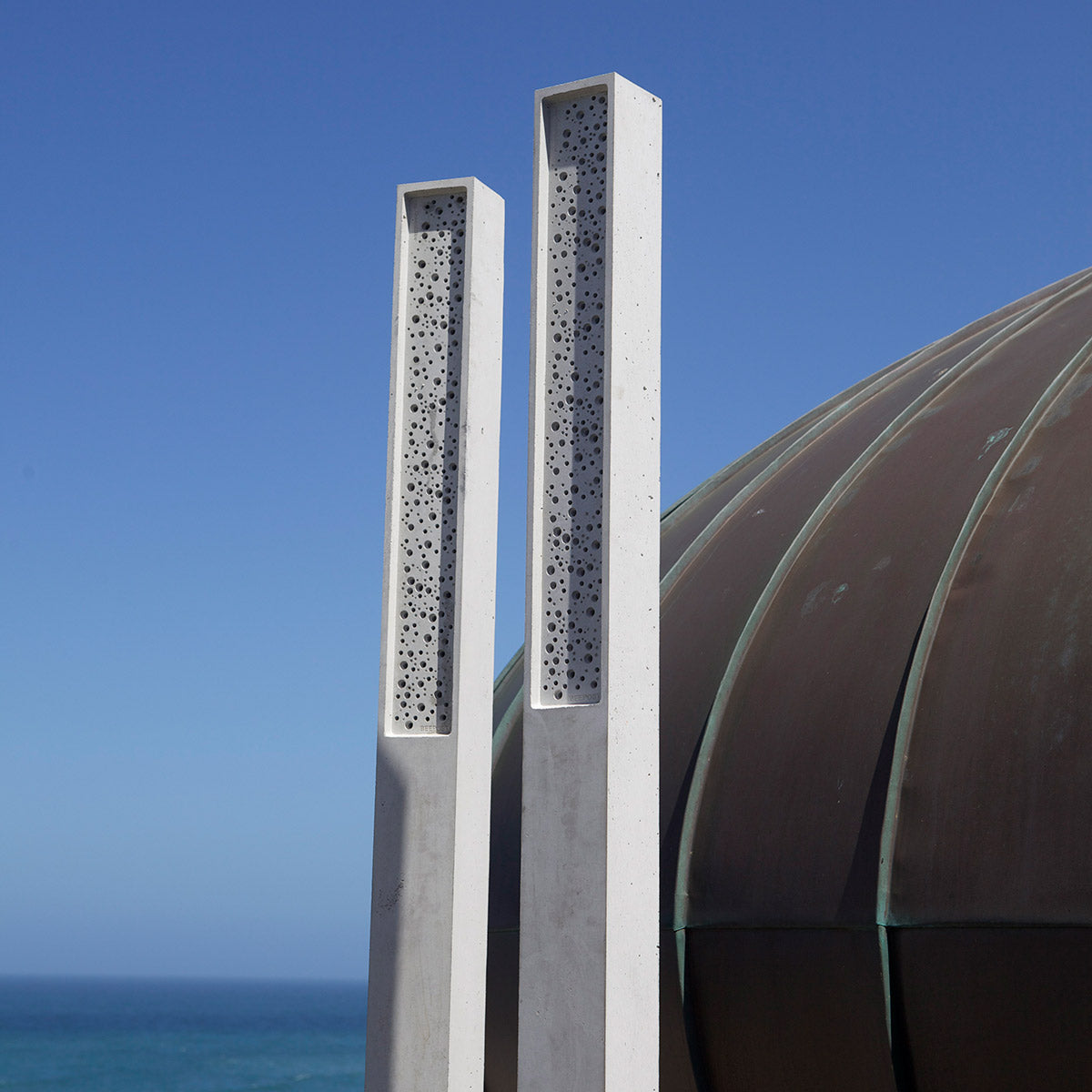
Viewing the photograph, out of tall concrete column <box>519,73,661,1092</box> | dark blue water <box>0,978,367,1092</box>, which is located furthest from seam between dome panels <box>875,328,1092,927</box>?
dark blue water <box>0,978,367,1092</box>

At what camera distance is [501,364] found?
Result: 8.41 metres

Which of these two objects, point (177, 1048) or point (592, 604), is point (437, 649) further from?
point (177, 1048)

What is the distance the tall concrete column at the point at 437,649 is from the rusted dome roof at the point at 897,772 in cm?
119

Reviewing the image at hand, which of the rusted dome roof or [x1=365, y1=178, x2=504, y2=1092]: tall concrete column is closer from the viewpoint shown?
the rusted dome roof

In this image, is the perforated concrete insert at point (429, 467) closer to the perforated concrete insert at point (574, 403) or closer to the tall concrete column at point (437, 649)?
the tall concrete column at point (437, 649)

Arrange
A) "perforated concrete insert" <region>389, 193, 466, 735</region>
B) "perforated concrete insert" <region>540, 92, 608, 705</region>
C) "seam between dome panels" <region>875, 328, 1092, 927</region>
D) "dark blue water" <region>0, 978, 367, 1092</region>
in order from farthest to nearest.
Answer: "dark blue water" <region>0, 978, 367, 1092</region>, "perforated concrete insert" <region>389, 193, 466, 735</region>, "perforated concrete insert" <region>540, 92, 608, 705</region>, "seam between dome panels" <region>875, 328, 1092, 927</region>

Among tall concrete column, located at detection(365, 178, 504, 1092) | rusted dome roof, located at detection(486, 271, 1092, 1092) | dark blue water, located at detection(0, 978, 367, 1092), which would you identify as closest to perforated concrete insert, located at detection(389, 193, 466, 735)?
tall concrete column, located at detection(365, 178, 504, 1092)

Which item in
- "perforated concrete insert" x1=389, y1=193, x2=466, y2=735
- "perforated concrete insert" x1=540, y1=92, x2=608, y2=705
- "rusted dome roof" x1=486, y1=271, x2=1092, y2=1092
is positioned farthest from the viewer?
"perforated concrete insert" x1=389, y1=193, x2=466, y2=735

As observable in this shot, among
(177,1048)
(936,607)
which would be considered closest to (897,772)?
(936,607)

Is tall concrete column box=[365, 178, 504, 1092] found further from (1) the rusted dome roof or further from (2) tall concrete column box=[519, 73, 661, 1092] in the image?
(1) the rusted dome roof

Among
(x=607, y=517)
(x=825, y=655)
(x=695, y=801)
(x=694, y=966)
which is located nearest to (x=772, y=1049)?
(x=694, y=966)

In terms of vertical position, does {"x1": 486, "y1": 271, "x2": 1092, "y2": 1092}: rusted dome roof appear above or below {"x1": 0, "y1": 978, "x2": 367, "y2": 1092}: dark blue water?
above

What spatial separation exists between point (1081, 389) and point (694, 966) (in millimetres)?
3789

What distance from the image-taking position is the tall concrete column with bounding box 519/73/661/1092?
22.2 ft
